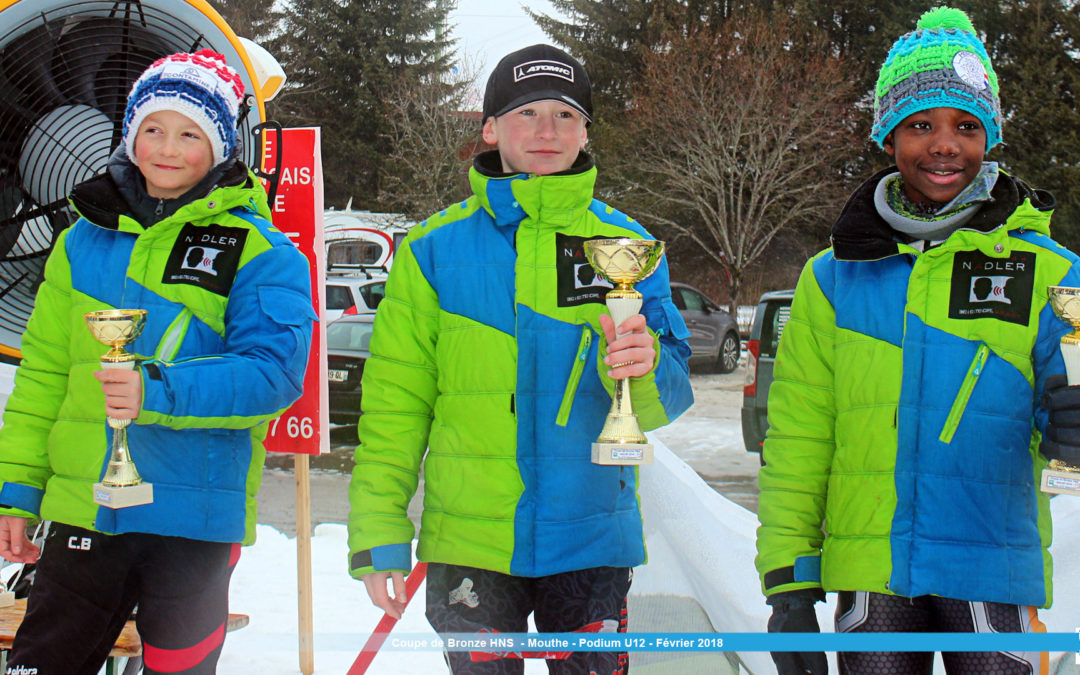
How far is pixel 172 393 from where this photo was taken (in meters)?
2.01

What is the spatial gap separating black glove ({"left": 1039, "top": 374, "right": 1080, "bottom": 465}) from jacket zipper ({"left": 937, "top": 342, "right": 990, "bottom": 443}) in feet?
0.43

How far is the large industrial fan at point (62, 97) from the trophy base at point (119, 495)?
150 centimetres

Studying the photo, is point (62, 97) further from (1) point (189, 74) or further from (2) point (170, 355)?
(2) point (170, 355)

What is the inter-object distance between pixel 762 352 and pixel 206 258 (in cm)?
583

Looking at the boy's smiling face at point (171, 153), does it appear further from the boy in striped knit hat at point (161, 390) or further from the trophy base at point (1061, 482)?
the trophy base at point (1061, 482)

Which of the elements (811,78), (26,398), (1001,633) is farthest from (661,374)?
(811,78)

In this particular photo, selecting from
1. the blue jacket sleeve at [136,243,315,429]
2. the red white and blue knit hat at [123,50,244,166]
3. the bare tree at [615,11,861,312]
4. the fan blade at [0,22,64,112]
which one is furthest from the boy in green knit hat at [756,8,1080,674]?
the bare tree at [615,11,861,312]

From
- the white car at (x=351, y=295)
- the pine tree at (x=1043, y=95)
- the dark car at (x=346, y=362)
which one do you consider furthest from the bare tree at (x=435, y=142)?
the dark car at (x=346, y=362)

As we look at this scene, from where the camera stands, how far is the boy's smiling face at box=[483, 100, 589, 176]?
2.20 m

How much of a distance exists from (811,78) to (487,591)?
2675cm

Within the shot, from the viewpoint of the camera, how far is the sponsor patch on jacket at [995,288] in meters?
1.90

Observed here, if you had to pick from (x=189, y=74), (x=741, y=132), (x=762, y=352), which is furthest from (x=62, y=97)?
(x=741, y=132)

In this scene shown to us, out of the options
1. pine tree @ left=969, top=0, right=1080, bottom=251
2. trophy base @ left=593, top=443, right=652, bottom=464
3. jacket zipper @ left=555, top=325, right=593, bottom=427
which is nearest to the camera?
trophy base @ left=593, top=443, right=652, bottom=464

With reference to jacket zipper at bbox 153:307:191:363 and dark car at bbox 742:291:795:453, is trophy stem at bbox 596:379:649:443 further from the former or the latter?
dark car at bbox 742:291:795:453
